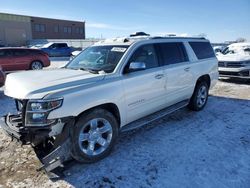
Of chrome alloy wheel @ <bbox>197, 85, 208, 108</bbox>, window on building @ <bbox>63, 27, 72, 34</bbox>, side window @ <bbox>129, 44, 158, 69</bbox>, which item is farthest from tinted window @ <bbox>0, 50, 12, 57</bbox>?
window on building @ <bbox>63, 27, 72, 34</bbox>

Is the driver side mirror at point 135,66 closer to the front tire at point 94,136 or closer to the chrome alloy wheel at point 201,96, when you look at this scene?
the front tire at point 94,136

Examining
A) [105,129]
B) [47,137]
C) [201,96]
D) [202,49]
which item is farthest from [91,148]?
[202,49]

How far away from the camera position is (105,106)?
3891mm

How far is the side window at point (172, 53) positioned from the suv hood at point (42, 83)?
5.71ft

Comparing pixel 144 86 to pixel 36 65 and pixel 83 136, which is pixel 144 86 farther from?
pixel 36 65

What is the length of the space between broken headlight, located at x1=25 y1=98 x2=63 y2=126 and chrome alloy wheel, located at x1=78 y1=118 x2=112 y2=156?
0.59 m

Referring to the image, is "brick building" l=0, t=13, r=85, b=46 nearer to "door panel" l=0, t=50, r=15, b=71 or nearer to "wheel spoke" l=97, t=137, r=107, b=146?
"door panel" l=0, t=50, r=15, b=71

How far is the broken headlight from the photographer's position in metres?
3.16

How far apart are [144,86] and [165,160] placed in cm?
133

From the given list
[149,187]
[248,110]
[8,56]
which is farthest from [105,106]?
[8,56]

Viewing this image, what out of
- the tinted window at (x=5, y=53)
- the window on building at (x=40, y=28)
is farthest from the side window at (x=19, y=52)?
the window on building at (x=40, y=28)

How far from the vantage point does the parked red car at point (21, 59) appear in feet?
41.6

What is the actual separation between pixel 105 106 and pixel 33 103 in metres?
1.15

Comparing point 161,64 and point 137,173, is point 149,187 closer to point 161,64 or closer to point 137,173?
point 137,173
